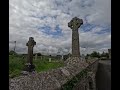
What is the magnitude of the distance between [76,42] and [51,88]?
600 centimetres

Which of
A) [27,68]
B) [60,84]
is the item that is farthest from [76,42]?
[60,84]

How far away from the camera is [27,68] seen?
356 inches

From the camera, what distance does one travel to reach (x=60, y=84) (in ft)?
9.06
